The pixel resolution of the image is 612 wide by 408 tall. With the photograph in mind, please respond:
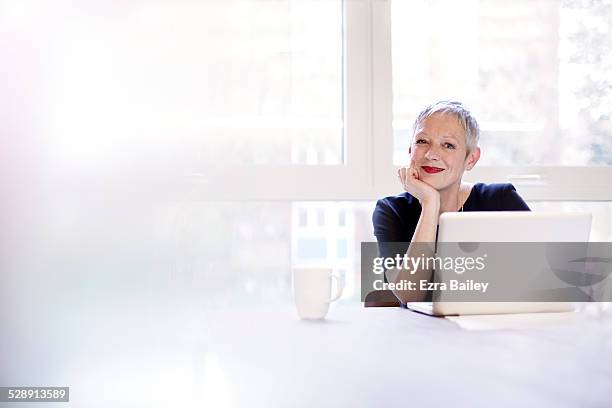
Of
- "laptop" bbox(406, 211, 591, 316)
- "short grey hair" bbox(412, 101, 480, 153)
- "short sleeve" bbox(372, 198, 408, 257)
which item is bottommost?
"short sleeve" bbox(372, 198, 408, 257)

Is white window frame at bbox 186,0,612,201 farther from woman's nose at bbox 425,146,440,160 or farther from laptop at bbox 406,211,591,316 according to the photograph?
laptop at bbox 406,211,591,316

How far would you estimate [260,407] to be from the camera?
0.52 m

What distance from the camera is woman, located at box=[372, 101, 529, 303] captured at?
2.09 metres

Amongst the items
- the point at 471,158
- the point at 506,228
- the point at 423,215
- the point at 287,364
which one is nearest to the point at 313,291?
the point at 506,228

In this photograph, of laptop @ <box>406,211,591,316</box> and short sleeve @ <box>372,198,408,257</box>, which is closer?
laptop @ <box>406,211,591,316</box>

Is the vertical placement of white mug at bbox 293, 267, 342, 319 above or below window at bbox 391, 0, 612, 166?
below

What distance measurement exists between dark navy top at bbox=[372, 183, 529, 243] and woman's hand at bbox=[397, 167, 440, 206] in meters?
0.11

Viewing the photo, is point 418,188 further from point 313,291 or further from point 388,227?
point 313,291

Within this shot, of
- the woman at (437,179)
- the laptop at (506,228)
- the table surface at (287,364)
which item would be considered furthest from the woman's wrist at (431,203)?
the table surface at (287,364)

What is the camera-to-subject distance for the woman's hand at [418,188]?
2.01 metres

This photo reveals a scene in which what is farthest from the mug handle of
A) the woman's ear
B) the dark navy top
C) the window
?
the window

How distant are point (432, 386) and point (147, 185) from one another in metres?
2.25

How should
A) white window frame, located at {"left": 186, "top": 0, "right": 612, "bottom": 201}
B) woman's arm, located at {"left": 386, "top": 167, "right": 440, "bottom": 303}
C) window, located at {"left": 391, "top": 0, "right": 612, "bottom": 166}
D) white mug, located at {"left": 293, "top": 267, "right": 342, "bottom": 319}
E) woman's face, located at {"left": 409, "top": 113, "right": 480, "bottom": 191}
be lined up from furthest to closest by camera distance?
window, located at {"left": 391, "top": 0, "right": 612, "bottom": 166} → white window frame, located at {"left": 186, "top": 0, "right": 612, "bottom": 201} → woman's face, located at {"left": 409, "top": 113, "right": 480, "bottom": 191} → woman's arm, located at {"left": 386, "top": 167, "right": 440, "bottom": 303} → white mug, located at {"left": 293, "top": 267, "right": 342, "bottom": 319}

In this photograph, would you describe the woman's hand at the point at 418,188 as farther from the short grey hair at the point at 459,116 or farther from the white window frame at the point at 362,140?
the white window frame at the point at 362,140
